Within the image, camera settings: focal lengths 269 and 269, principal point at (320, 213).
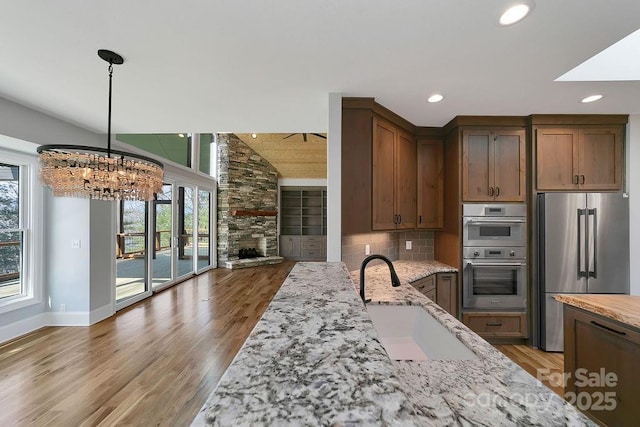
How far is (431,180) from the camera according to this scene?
3225mm

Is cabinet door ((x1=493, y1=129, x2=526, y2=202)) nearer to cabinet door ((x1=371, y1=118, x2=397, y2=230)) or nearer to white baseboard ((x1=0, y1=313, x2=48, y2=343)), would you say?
cabinet door ((x1=371, y1=118, x2=397, y2=230))

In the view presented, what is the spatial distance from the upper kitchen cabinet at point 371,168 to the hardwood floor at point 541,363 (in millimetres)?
1718

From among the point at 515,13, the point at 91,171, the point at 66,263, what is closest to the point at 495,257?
the point at 515,13

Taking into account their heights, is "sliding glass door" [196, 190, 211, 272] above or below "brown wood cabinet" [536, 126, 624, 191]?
below

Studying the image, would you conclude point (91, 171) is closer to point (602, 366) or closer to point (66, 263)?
point (66, 263)

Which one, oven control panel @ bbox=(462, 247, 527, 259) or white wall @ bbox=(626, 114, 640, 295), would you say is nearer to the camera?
white wall @ bbox=(626, 114, 640, 295)

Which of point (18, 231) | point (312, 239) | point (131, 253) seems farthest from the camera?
point (312, 239)

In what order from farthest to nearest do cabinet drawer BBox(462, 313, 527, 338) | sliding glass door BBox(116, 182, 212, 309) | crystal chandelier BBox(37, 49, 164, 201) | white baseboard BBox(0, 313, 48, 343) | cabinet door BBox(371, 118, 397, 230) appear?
sliding glass door BBox(116, 182, 212, 309)
white baseboard BBox(0, 313, 48, 343)
cabinet drawer BBox(462, 313, 527, 338)
cabinet door BBox(371, 118, 397, 230)
crystal chandelier BBox(37, 49, 164, 201)

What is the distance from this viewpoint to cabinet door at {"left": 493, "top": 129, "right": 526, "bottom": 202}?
2.92 meters

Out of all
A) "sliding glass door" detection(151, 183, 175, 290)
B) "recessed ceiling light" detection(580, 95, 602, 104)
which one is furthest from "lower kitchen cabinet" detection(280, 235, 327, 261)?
"recessed ceiling light" detection(580, 95, 602, 104)

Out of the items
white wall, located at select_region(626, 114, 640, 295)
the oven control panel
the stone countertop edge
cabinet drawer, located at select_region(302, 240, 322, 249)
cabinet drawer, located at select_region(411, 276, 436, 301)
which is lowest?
cabinet drawer, located at select_region(302, 240, 322, 249)

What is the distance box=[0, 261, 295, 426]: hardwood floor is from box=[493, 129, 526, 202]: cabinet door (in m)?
3.41

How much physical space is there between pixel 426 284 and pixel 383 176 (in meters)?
1.20

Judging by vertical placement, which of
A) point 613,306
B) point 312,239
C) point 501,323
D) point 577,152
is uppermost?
point 577,152
